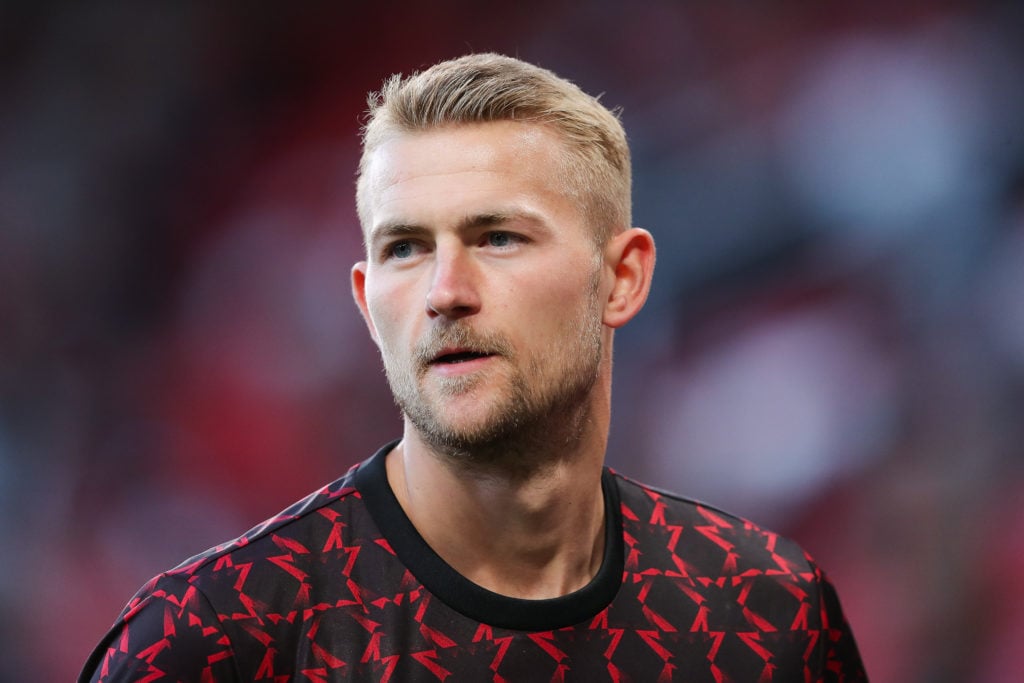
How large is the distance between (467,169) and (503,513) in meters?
0.75

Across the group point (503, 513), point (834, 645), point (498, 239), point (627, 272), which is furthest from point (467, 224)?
point (834, 645)

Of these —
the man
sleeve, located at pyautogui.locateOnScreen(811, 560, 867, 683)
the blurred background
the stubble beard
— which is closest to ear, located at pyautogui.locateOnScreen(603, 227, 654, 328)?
the man

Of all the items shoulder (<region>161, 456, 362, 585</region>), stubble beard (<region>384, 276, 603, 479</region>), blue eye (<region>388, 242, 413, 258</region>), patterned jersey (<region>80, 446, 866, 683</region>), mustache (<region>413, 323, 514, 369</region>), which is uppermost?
blue eye (<region>388, 242, 413, 258</region>)

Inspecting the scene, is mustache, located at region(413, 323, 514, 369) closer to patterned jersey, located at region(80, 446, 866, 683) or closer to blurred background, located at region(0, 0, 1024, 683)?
patterned jersey, located at region(80, 446, 866, 683)

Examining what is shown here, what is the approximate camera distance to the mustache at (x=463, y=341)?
2199 millimetres

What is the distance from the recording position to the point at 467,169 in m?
2.33

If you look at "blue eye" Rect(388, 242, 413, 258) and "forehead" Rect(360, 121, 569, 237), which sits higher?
"forehead" Rect(360, 121, 569, 237)

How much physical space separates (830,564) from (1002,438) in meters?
0.84

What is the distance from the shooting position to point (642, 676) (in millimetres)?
2396

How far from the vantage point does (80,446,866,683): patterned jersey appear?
2.16 meters

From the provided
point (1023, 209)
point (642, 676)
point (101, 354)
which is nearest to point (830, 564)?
point (1023, 209)

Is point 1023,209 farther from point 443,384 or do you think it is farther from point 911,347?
point 443,384

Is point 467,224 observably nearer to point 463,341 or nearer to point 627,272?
point 463,341

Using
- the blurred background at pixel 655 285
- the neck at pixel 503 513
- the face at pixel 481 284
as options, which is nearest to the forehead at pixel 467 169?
the face at pixel 481 284
